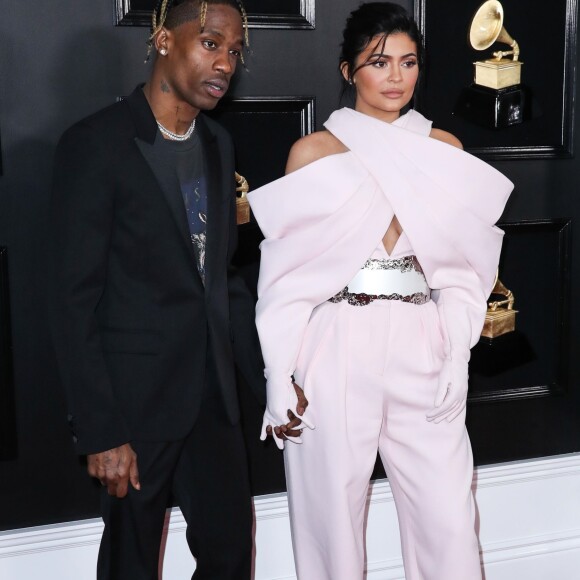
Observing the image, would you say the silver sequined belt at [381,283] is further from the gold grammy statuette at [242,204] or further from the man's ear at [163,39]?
the man's ear at [163,39]

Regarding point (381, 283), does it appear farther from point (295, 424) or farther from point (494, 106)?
point (494, 106)

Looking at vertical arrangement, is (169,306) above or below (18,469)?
above

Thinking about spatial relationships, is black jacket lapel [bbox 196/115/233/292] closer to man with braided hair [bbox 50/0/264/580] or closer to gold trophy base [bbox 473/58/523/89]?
man with braided hair [bbox 50/0/264/580]

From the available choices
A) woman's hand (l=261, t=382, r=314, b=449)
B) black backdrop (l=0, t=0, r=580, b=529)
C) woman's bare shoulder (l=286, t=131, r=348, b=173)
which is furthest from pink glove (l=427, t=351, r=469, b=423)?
black backdrop (l=0, t=0, r=580, b=529)

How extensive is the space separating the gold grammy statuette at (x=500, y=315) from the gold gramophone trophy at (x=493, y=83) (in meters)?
0.53

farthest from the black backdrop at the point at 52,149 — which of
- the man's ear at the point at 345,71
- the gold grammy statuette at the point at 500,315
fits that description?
the man's ear at the point at 345,71

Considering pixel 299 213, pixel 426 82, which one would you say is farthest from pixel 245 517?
pixel 426 82

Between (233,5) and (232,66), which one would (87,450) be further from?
(233,5)

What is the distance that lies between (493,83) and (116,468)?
1.68 metres

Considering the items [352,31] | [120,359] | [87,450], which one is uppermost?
[352,31]

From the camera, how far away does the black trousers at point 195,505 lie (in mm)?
2045

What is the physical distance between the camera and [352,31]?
2.22 meters

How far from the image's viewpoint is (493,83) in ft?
9.20

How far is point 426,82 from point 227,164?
3.08 ft
